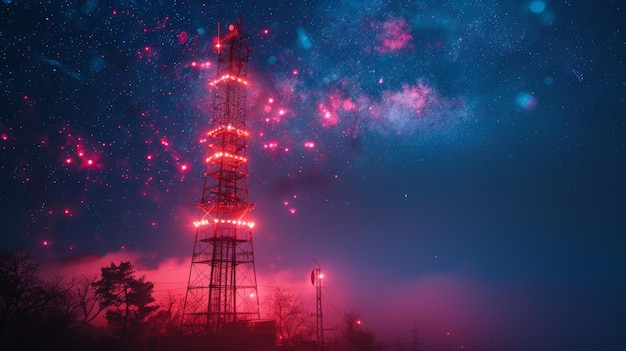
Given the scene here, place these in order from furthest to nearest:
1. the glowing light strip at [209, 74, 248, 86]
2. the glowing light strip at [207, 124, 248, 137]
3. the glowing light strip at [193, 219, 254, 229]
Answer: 1. the glowing light strip at [209, 74, 248, 86]
2. the glowing light strip at [207, 124, 248, 137]
3. the glowing light strip at [193, 219, 254, 229]

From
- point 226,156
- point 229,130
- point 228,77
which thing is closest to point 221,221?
point 226,156

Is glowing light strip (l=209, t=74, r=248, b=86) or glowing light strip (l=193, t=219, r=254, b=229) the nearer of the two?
glowing light strip (l=193, t=219, r=254, b=229)

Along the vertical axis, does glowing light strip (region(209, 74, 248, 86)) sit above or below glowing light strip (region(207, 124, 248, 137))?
above

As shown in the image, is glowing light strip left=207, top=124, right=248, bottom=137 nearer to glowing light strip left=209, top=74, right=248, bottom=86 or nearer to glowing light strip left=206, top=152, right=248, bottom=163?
glowing light strip left=206, top=152, right=248, bottom=163

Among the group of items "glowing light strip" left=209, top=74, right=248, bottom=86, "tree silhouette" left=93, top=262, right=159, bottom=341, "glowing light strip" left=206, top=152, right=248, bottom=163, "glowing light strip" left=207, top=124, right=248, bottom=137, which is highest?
"glowing light strip" left=209, top=74, right=248, bottom=86

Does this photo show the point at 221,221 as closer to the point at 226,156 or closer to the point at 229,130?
the point at 226,156

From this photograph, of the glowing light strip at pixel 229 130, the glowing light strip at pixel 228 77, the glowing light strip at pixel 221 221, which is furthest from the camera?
the glowing light strip at pixel 228 77

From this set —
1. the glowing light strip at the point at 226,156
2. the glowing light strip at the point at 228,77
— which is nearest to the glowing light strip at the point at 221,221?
the glowing light strip at the point at 226,156

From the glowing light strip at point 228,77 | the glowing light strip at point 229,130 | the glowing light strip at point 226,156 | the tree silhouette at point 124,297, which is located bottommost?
the tree silhouette at point 124,297

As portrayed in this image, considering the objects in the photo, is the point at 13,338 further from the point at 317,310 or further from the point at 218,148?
the point at 317,310

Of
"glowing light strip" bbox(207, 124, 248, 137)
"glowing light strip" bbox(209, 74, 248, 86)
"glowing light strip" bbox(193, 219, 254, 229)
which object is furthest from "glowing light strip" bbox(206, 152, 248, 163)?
"glowing light strip" bbox(209, 74, 248, 86)

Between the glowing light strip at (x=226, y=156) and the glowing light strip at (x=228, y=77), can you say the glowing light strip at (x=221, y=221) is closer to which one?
the glowing light strip at (x=226, y=156)

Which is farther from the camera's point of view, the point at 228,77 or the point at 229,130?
the point at 228,77
